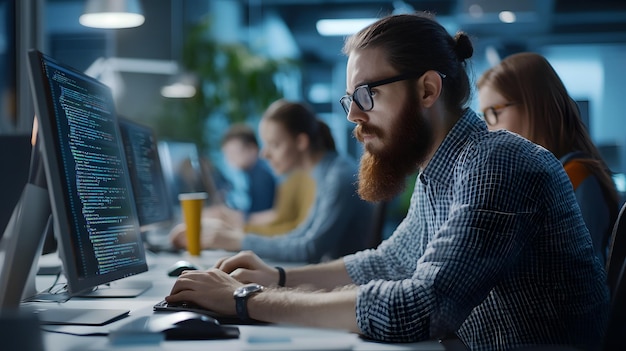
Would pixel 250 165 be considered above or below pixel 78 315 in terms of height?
above

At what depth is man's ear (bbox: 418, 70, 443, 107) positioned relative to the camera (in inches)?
55.9

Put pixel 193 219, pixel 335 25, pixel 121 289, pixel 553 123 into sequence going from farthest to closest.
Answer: pixel 335 25
pixel 193 219
pixel 553 123
pixel 121 289

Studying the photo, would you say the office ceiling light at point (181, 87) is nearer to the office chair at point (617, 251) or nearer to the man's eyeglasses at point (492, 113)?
the man's eyeglasses at point (492, 113)

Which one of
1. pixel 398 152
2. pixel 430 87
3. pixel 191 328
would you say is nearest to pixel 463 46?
pixel 430 87

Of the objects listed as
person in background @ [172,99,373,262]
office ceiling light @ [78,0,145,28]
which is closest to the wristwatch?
person in background @ [172,99,373,262]

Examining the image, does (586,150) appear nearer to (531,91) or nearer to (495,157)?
(531,91)

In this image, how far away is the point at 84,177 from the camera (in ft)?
4.20

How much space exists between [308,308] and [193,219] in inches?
53.3

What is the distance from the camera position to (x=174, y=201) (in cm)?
327

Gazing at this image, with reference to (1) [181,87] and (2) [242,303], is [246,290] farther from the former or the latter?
(1) [181,87]

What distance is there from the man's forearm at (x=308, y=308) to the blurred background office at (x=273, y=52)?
3.93 meters

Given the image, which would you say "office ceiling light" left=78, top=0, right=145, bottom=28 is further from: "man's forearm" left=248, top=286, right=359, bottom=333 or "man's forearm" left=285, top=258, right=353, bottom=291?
"man's forearm" left=248, top=286, right=359, bottom=333

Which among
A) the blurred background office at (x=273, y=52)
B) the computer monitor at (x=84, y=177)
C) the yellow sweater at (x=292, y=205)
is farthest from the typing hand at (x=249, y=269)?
the blurred background office at (x=273, y=52)

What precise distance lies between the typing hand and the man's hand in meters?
0.21
